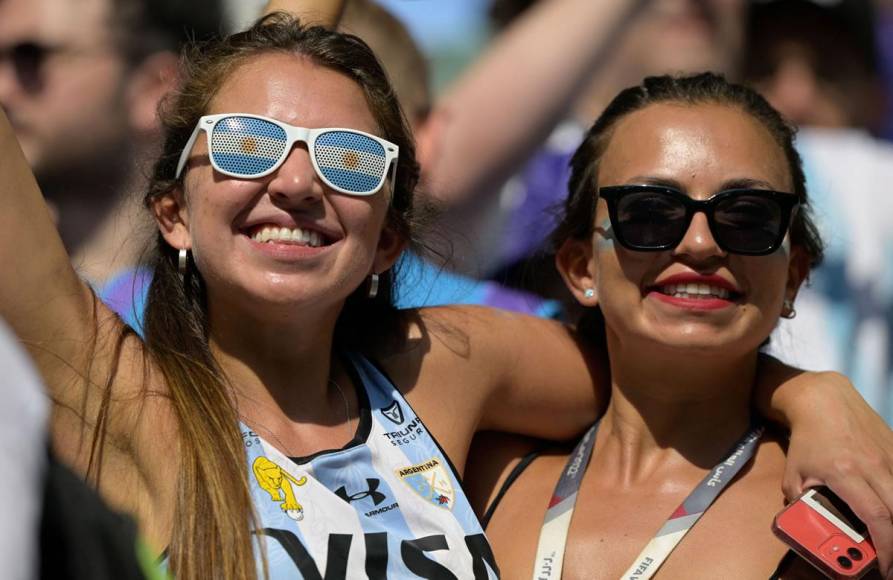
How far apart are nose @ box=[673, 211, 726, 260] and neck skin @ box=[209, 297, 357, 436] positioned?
26.8 inches

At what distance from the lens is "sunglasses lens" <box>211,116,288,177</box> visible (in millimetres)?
2244

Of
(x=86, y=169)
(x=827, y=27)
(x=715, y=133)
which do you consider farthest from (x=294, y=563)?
(x=827, y=27)

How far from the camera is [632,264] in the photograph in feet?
8.38

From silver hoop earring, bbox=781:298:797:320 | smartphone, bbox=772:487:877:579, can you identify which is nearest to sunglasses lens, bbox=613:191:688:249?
silver hoop earring, bbox=781:298:797:320

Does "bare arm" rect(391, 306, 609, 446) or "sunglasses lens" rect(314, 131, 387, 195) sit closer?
"sunglasses lens" rect(314, 131, 387, 195)

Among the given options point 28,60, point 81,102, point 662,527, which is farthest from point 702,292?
point 28,60

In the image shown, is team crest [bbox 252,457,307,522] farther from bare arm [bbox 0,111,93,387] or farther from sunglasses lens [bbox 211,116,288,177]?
sunglasses lens [bbox 211,116,288,177]

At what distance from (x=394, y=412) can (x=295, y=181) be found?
510 mm

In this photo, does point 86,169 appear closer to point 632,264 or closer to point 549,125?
point 549,125

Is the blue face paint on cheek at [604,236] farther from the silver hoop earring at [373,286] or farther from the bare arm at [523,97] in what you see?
the bare arm at [523,97]

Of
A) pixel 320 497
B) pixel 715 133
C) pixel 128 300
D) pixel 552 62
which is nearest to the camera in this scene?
pixel 320 497

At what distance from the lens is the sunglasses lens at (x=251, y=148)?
2.24 metres

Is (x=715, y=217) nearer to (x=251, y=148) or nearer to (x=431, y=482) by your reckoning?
(x=431, y=482)

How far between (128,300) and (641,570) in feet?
5.13
